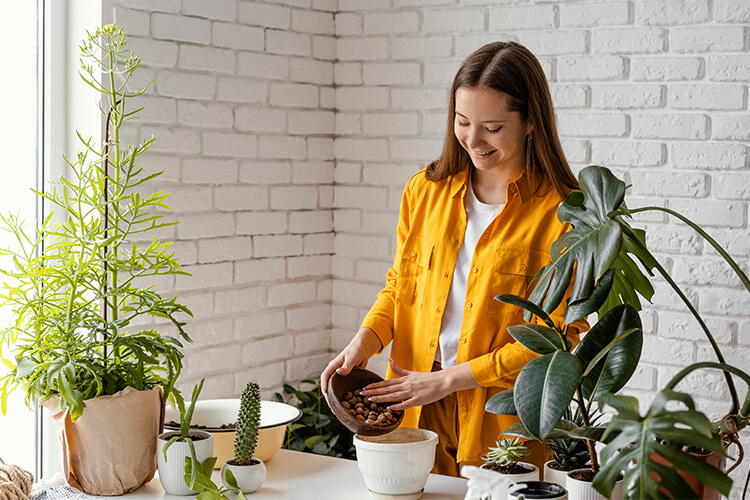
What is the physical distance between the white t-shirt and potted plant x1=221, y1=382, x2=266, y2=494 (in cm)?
60

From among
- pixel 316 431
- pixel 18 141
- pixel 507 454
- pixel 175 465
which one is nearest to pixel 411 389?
pixel 507 454

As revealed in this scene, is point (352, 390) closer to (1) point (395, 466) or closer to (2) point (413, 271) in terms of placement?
(1) point (395, 466)

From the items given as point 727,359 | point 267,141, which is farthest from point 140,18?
point 727,359

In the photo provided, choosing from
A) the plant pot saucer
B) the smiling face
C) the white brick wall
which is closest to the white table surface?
the plant pot saucer

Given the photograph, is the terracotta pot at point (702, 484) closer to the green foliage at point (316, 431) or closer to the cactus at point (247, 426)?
the cactus at point (247, 426)

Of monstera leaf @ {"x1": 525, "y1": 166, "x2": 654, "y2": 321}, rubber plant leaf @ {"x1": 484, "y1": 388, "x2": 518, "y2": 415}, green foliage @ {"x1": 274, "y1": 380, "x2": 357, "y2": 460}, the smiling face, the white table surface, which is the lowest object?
green foliage @ {"x1": 274, "y1": 380, "x2": 357, "y2": 460}

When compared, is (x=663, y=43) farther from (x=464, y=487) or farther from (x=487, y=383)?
(x=464, y=487)

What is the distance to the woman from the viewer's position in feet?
6.14

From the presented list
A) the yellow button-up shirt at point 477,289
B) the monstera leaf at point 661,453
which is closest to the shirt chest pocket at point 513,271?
the yellow button-up shirt at point 477,289

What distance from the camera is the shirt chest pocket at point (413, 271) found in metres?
2.05

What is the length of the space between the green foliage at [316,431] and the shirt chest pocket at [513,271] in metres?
1.07

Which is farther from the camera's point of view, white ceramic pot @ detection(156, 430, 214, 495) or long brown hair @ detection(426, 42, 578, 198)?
long brown hair @ detection(426, 42, 578, 198)

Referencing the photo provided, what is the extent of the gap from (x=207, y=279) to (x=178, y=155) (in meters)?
0.42

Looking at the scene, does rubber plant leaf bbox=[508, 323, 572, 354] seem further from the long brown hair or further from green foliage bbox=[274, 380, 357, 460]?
green foliage bbox=[274, 380, 357, 460]
